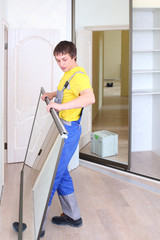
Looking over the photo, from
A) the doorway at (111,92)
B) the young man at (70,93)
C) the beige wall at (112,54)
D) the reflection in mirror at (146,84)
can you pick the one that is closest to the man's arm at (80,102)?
the young man at (70,93)

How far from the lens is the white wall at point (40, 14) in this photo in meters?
5.16

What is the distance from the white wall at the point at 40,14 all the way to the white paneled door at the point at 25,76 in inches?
4.3

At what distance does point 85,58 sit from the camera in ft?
18.6

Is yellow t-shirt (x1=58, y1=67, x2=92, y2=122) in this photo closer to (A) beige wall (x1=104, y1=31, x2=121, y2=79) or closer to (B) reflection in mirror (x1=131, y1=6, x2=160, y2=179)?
(B) reflection in mirror (x1=131, y1=6, x2=160, y2=179)

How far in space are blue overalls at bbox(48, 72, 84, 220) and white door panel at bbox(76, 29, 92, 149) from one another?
2.52 m

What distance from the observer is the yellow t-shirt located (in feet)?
8.93

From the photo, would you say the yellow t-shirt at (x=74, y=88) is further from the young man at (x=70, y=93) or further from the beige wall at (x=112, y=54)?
the beige wall at (x=112, y=54)

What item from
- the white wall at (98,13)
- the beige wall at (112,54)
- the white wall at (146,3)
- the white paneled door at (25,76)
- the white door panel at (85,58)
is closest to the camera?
the white wall at (98,13)

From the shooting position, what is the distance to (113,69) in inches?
408

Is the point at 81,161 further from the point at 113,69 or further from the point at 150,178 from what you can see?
the point at 113,69

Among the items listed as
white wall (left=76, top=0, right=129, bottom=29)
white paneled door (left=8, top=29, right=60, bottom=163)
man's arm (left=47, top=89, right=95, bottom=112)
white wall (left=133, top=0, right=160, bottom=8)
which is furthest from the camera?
white wall (left=133, top=0, right=160, bottom=8)

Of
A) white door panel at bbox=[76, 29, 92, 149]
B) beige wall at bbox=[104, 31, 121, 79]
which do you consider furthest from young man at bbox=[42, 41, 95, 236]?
beige wall at bbox=[104, 31, 121, 79]

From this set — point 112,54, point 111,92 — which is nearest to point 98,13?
point 111,92

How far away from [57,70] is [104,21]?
1.00m
